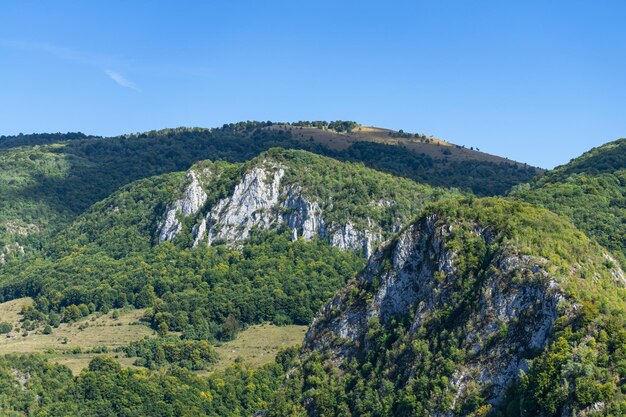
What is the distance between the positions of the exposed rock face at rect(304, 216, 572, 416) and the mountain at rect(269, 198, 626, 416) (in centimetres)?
15

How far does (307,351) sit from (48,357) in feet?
268

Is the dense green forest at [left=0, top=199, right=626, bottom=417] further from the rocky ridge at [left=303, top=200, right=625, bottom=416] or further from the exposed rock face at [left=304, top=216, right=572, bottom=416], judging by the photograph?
the exposed rock face at [left=304, top=216, right=572, bottom=416]

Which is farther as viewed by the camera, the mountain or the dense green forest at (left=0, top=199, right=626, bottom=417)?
the mountain

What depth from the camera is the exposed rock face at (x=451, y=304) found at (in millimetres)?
96812

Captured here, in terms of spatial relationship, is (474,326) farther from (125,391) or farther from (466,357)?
(125,391)

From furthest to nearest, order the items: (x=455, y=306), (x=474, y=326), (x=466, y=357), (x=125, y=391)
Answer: (x=125, y=391)
(x=455, y=306)
(x=474, y=326)
(x=466, y=357)

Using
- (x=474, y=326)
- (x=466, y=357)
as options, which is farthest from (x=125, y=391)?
(x=466, y=357)

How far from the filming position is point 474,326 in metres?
104

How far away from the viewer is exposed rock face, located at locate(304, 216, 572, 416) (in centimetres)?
9681

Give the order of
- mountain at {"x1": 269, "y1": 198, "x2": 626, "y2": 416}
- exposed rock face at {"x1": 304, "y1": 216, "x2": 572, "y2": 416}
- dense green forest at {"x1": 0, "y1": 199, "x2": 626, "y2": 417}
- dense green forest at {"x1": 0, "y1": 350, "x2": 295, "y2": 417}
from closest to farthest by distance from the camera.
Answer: dense green forest at {"x1": 0, "y1": 199, "x2": 626, "y2": 417}
mountain at {"x1": 269, "y1": 198, "x2": 626, "y2": 416}
exposed rock face at {"x1": 304, "y1": 216, "x2": 572, "y2": 416}
dense green forest at {"x1": 0, "y1": 350, "x2": 295, "y2": 417}

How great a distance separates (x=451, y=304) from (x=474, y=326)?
6735 mm

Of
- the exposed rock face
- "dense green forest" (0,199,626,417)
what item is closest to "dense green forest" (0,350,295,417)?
"dense green forest" (0,199,626,417)

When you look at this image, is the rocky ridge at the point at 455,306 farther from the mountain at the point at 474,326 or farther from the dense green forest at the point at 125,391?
the dense green forest at the point at 125,391

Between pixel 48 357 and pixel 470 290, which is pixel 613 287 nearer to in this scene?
pixel 470 290
